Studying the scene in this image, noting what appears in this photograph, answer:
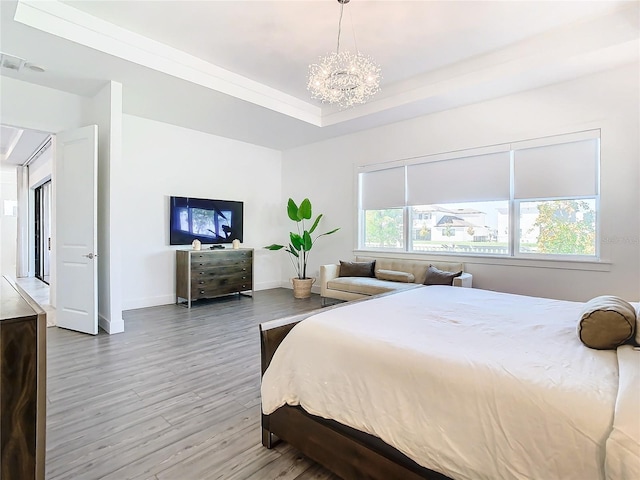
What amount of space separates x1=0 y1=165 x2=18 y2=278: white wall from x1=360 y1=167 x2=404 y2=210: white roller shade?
9.36m

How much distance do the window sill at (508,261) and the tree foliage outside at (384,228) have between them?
202 millimetres

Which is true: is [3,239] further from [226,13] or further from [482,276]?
[482,276]

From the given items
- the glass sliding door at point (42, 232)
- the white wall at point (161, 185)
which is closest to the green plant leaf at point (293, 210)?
the white wall at point (161, 185)

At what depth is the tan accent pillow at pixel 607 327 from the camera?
55.1 inches

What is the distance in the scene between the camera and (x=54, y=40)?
3092 mm

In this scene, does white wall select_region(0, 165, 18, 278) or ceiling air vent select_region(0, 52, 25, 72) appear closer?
ceiling air vent select_region(0, 52, 25, 72)

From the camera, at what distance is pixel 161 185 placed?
5.40 meters

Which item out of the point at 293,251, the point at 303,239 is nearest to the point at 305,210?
the point at 303,239

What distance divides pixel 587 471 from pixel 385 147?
5.16m

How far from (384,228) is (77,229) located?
450 cm

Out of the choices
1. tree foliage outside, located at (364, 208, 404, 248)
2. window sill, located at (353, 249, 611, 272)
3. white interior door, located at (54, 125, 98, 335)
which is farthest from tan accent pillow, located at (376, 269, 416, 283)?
white interior door, located at (54, 125, 98, 335)

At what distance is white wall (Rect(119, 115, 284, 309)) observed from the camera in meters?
5.06

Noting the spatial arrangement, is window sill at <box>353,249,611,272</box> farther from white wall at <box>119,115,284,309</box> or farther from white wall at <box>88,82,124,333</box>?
white wall at <box>88,82,124,333</box>

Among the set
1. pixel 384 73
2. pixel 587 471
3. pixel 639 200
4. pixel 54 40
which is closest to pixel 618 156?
pixel 639 200
